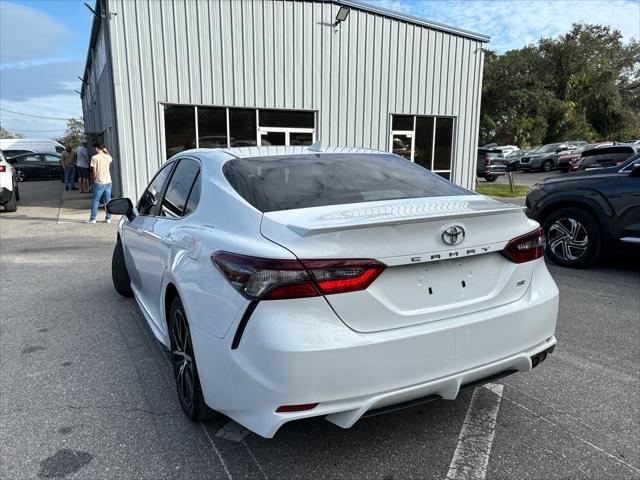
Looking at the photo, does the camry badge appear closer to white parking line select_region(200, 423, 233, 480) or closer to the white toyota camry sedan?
the white toyota camry sedan

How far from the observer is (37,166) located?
26781 mm

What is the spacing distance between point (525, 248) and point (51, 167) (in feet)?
97.3

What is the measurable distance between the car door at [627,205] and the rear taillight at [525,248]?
3.90 metres

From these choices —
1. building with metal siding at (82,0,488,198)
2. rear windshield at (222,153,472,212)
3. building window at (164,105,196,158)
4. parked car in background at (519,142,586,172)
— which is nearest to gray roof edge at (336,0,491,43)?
building with metal siding at (82,0,488,198)

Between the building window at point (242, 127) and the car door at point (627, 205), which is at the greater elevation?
the building window at point (242, 127)

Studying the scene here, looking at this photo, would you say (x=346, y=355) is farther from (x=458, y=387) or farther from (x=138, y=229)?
(x=138, y=229)

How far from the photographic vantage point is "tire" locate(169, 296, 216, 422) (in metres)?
2.62

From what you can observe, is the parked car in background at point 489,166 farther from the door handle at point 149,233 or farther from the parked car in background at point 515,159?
the door handle at point 149,233

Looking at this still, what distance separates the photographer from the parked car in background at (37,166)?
26.5 m

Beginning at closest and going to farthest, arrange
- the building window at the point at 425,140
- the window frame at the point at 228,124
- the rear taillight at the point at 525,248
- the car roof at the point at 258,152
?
the rear taillight at the point at 525,248
the car roof at the point at 258,152
the window frame at the point at 228,124
the building window at the point at 425,140

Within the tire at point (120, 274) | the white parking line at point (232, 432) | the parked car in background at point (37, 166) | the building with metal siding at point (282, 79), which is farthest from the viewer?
the parked car in background at point (37, 166)

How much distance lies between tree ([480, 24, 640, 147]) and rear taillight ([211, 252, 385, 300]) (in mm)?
47864

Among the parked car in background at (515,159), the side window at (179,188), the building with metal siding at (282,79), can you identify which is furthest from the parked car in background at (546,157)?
the side window at (179,188)

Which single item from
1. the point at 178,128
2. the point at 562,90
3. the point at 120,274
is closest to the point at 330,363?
the point at 120,274
